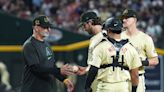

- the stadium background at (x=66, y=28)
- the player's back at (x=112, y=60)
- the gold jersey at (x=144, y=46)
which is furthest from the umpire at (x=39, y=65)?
the stadium background at (x=66, y=28)

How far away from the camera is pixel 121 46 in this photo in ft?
29.1

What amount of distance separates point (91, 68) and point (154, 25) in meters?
12.6

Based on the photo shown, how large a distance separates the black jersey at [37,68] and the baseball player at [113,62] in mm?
535

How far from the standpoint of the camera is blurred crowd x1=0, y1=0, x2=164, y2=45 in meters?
20.8

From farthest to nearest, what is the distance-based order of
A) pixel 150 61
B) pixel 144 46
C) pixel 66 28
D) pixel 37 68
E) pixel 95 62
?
1. pixel 66 28
2. pixel 144 46
3. pixel 150 61
4. pixel 37 68
5. pixel 95 62

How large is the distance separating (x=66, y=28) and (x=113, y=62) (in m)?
11.2

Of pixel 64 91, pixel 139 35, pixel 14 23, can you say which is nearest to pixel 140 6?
pixel 14 23

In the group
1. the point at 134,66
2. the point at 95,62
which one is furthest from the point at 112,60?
the point at 134,66

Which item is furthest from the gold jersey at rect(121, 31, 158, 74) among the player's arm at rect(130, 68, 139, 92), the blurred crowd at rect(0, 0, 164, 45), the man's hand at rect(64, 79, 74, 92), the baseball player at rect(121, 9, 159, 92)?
the blurred crowd at rect(0, 0, 164, 45)

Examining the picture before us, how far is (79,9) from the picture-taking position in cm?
2158

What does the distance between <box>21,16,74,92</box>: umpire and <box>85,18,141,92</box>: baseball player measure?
1.41 feet

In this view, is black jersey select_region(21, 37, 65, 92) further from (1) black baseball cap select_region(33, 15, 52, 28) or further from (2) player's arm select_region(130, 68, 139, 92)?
(2) player's arm select_region(130, 68, 139, 92)

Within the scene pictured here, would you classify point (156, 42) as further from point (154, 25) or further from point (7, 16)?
point (7, 16)

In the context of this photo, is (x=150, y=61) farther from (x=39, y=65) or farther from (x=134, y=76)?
(x=39, y=65)
